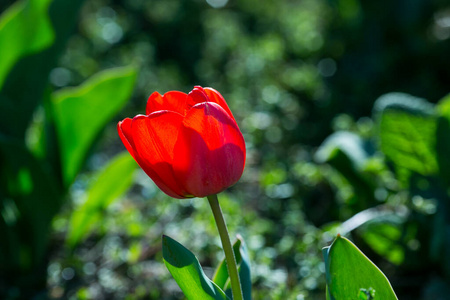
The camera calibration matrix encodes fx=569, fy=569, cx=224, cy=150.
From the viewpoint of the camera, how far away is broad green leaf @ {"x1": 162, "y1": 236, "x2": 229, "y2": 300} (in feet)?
3.05

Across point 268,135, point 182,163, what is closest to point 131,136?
point 182,163

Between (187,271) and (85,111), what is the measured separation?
900 mm

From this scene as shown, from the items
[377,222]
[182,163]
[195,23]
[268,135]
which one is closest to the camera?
[182,163]

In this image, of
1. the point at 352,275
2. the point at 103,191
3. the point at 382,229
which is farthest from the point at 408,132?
the point at 103,191

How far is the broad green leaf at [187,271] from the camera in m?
0.93

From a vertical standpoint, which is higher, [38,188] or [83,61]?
[38,188]

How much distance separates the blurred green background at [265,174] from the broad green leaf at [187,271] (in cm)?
47

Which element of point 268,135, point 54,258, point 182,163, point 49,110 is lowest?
point 54,258

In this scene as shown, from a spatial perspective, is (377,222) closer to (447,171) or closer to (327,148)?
(447,171)

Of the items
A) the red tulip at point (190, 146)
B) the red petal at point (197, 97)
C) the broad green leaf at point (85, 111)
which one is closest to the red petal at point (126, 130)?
the red tulip at point (190, 146)

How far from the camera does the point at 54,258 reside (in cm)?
202

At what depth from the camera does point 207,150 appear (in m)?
0.88

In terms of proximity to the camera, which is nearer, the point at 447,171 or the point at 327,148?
the point at 447,171

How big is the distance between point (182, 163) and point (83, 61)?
2.68 m
